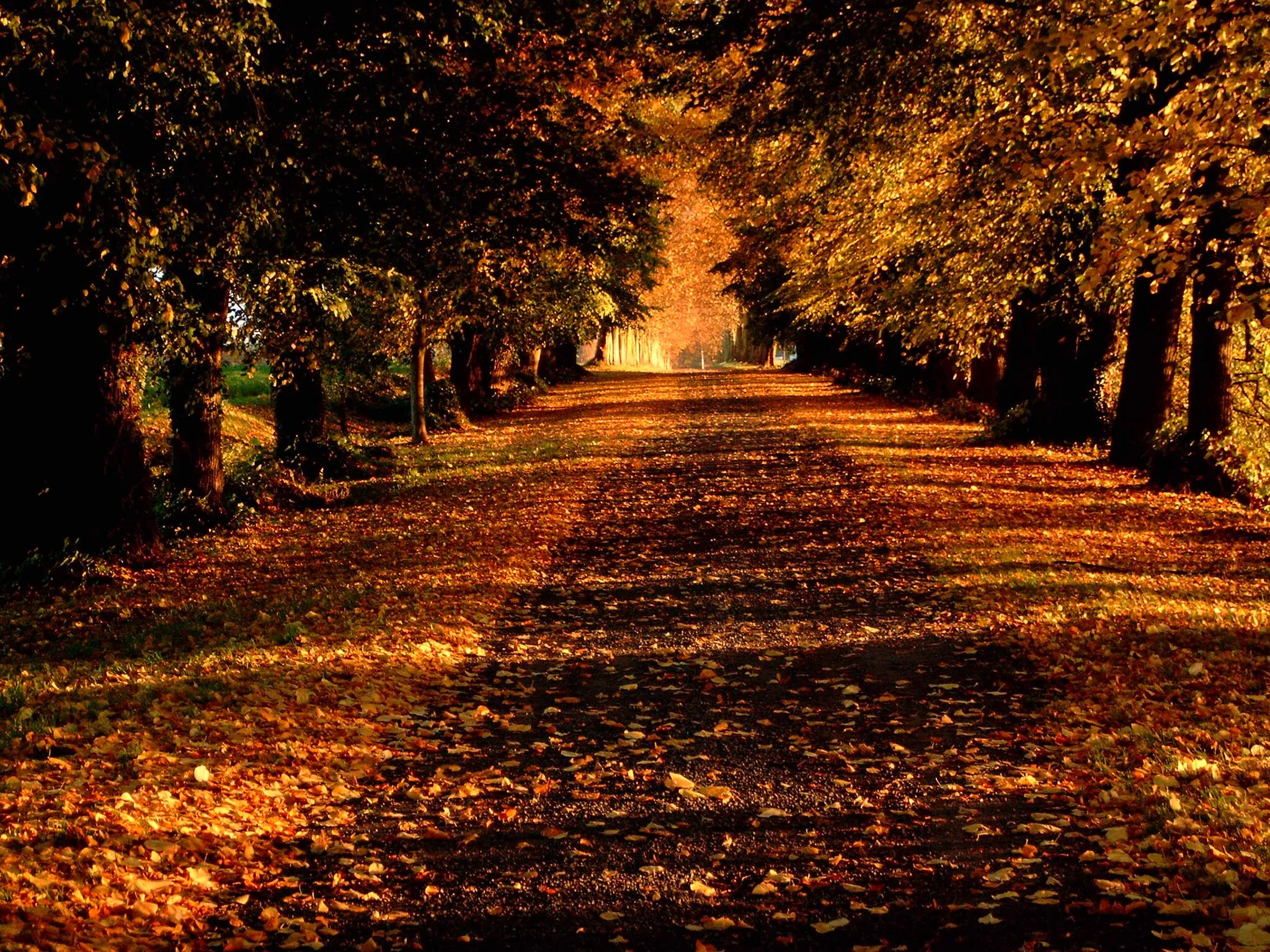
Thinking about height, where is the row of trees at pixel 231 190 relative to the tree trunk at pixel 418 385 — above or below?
above

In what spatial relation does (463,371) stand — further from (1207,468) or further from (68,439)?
(1207,468)

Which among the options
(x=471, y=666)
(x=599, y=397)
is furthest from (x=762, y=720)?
(x=599, y=397)

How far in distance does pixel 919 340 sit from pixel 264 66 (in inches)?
505

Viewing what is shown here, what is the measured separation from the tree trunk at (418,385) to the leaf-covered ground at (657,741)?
8960 mm

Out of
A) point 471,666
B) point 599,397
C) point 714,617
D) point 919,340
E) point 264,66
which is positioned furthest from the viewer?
point 599,397

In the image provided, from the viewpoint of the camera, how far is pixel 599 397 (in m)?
39.7

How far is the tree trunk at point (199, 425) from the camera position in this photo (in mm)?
14125

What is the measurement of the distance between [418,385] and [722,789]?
18954 millimetres

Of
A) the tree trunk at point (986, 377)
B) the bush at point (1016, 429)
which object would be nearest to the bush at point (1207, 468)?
the bush at point (1016, 429)

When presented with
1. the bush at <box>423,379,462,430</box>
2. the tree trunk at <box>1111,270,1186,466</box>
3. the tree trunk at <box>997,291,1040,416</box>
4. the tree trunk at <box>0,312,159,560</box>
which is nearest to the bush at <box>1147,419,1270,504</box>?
the tree trunk at <box>1111,270,1186,466</box>

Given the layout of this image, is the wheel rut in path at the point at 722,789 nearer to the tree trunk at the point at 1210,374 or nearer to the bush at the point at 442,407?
the tree trunk at the point at 1210,374

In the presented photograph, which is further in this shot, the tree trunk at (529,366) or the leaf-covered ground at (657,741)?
the tree trunk at (529,366)

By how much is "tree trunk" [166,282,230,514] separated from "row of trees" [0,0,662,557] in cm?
4

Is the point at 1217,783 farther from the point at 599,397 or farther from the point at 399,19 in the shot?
the point at 599,397
